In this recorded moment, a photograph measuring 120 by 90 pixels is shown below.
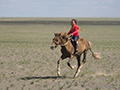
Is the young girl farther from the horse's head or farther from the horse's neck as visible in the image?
the horse's head

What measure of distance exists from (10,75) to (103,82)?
444 cm

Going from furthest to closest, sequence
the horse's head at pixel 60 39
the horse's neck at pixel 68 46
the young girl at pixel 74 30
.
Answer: the young girl at pixel 74 30, the horse's neck at pixel 68 46, the horse's head at pixel 60 39

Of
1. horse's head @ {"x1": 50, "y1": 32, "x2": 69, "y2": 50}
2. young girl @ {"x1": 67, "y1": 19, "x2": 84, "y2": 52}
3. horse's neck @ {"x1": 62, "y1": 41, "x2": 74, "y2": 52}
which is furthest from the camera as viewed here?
young girl @ {"x1": 67, "y1": 19, "x2": 84, "y2": 52}

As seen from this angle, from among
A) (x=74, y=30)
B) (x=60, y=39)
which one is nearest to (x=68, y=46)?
(x=60, y=39)

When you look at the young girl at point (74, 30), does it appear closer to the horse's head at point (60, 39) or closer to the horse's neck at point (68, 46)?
the horse's neck at point (68, 46)

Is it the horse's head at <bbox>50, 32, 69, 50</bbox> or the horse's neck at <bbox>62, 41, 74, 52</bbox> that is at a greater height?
the horse's head at <bbox>50, 32, 69, 50</bbox>

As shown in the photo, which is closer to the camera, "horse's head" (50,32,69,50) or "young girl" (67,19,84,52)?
"horse's head" (50,32,69,50)

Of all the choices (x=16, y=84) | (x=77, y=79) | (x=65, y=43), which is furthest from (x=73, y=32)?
(x=16, y=84)

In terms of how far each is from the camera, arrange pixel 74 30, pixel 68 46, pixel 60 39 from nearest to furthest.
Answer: pixel 60 39 < pixel 68 46 < pixel 74 30

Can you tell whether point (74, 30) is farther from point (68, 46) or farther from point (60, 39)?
point (60, 39)

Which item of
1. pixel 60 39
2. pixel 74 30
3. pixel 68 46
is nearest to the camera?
pixel 60 39

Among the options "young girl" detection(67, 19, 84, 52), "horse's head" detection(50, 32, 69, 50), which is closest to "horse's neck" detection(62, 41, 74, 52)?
"horse's head" detection(50, 32, 69, 50)

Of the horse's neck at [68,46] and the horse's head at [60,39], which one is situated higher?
the horse's head at [60,39]

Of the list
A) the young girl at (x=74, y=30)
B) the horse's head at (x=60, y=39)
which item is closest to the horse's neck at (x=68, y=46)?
the horse's head at (x=60, y=39)
